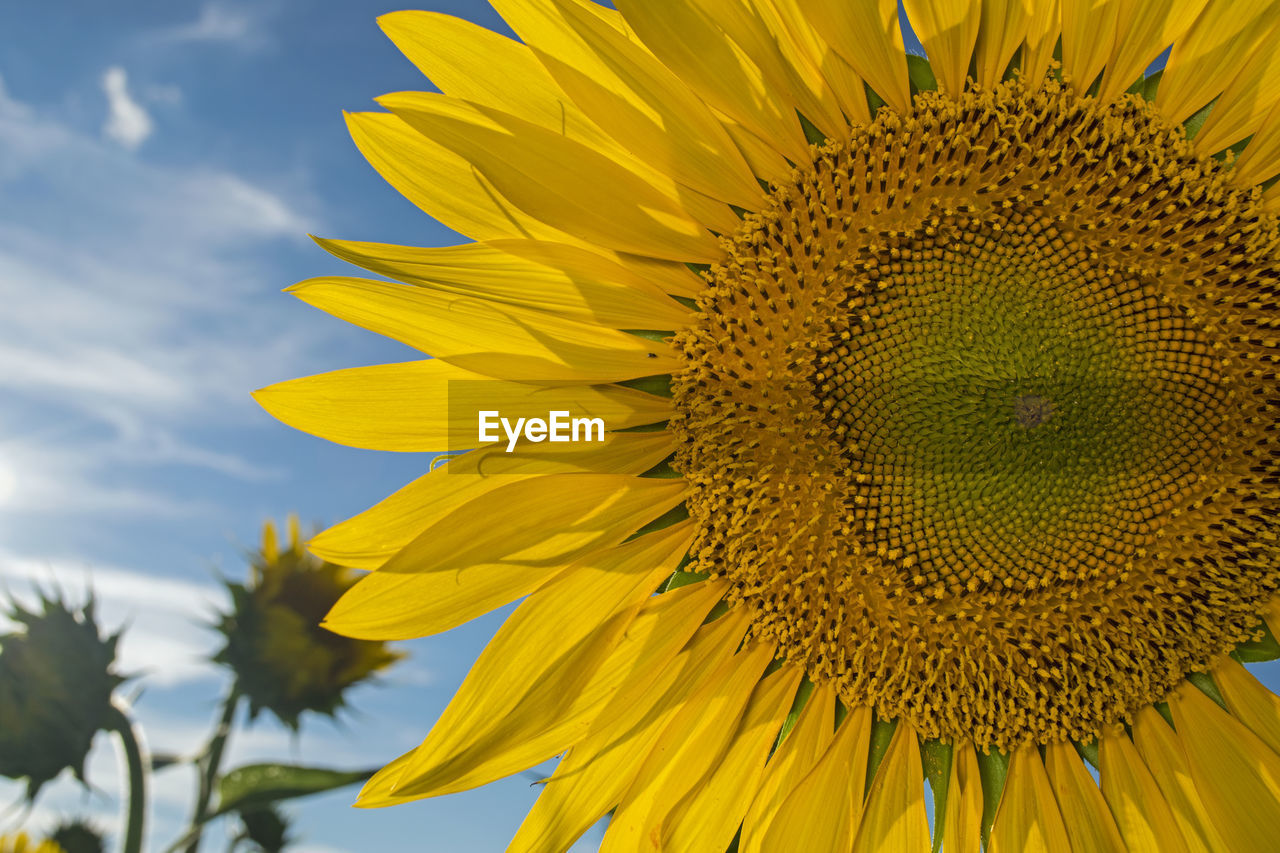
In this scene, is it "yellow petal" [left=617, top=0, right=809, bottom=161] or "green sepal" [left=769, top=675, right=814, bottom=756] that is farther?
"green sepal" [left=769, top=675, right=814, bottom=756]

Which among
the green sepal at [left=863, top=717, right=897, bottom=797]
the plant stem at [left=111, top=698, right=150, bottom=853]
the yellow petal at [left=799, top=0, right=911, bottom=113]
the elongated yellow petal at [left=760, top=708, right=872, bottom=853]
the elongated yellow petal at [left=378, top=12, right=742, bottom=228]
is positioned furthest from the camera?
the plant stem at [left=111, top=698, right=150, bottom=853]

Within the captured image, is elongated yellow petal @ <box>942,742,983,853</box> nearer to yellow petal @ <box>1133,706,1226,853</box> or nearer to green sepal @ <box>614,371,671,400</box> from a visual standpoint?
yellow petal @ <box>1133,706,1226,853</box>

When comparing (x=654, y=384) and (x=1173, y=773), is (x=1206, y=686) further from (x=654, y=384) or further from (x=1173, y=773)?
(x=654, y=384)

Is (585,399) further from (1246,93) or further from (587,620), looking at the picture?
(1246,93)

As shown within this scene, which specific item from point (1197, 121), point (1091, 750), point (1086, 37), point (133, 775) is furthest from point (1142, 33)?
point (133, 775)

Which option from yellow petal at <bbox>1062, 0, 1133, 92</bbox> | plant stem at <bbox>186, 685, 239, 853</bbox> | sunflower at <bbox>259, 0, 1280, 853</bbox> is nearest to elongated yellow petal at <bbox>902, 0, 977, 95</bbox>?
sunflower at <bbox>259, 0, 1280, 853</bbox>
